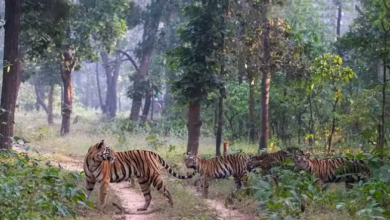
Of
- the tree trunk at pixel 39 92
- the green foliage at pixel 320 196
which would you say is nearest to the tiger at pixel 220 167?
the green foliage at pixel 320 196

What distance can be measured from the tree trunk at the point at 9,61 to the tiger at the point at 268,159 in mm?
5745

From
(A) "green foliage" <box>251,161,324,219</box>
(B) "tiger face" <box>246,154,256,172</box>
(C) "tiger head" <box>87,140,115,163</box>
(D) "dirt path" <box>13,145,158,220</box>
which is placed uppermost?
(C) "tiger head" <box>87,140,115,163</box>

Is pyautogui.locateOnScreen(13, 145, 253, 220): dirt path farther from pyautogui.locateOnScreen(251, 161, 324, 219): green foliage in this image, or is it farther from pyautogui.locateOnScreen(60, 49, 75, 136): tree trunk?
pyautogui.locateOnScreen(60, 49, 75, 136): tree trunk

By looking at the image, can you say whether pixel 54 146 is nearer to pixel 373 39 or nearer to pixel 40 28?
pixel 40 28

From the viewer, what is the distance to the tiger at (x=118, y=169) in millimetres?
9305

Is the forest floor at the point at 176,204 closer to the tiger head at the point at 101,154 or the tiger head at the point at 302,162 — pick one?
the tiger head at the point at 101,154

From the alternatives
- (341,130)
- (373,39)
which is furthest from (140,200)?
(341,130)

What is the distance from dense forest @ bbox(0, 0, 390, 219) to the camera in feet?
26.7

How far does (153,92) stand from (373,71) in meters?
13.6

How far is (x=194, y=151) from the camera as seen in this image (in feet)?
50.4

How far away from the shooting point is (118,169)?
9664mm

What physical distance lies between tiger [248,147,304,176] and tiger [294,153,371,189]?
1.70 feet

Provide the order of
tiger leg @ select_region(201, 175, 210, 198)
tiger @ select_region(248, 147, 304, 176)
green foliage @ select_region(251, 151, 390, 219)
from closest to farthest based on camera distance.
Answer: green foliage @ select_region(251, 151, 390, 219) → tiger leg @ select_region(201, 175, 210, 198) → tiger @ select_region(248, 147, 304, 176)

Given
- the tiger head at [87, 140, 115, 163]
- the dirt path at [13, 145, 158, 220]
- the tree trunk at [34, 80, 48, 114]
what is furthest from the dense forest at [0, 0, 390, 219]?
the tree trunk at [34, 80, 48, 114]
